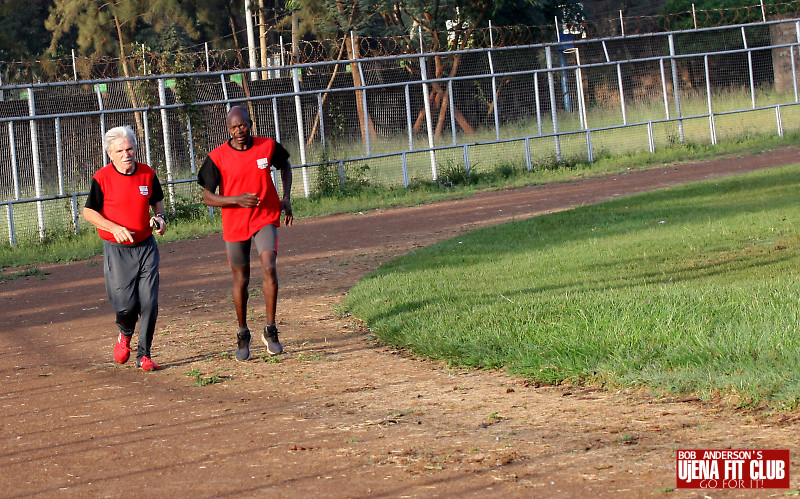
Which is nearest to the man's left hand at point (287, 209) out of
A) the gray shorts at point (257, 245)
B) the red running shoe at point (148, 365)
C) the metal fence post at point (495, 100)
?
the gray shorts at point (257, 245)

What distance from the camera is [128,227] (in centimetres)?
714

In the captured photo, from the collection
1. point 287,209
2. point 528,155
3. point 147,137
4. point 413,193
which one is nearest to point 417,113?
point 413,193

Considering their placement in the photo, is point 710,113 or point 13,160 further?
point 710,113

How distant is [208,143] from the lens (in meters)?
19.4

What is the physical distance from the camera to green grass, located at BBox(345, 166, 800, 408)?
5.64 m

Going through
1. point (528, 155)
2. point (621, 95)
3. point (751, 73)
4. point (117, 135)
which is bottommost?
point (117, 135)

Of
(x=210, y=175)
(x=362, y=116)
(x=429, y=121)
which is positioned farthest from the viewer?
(x=429, y=121)

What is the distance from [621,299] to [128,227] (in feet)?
12.8

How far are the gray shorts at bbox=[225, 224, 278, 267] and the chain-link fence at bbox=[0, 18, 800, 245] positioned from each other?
11118 millimetres

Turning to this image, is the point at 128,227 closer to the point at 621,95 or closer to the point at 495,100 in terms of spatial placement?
the point at 495,100

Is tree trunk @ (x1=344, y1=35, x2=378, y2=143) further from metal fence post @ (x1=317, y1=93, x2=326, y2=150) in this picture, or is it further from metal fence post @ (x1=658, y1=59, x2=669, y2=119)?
metal fence post @ (x1=658, y1=59, x2=669, y2=119)

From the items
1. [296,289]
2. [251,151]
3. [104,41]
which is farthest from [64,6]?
[251,151]

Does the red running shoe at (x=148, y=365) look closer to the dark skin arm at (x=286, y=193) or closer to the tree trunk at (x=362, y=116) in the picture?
the dark skin arm at (x=286, y=193)

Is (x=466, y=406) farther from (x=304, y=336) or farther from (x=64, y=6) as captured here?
(x=64, y=6)
